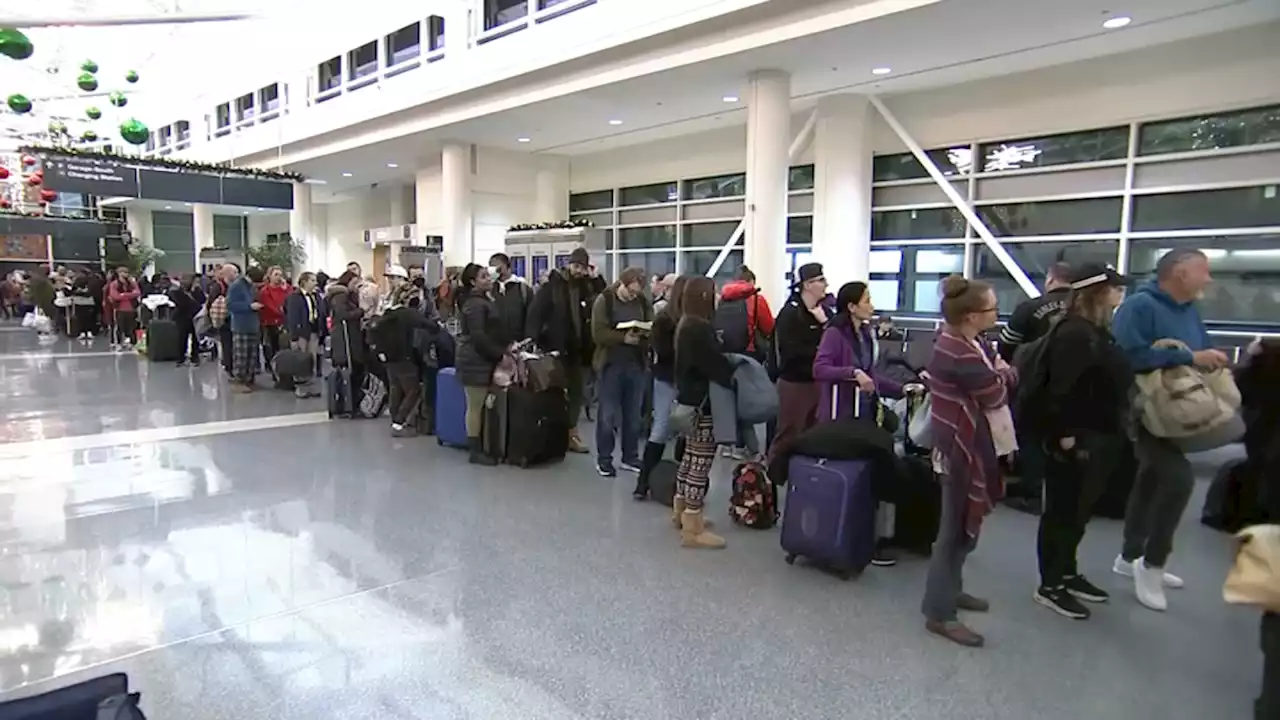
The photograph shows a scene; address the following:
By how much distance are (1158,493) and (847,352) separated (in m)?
1.54

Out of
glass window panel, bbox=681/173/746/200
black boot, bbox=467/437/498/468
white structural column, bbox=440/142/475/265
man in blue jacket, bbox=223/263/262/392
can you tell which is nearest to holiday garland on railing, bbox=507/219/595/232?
white structural column, bbox=440/142/475/265

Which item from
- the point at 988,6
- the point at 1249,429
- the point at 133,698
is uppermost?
the point at 988,6

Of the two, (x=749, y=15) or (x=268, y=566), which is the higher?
(x=749, y=15)

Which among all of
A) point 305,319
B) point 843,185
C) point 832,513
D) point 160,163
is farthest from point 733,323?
point 160,163

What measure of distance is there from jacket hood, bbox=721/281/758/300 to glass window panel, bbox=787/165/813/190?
7.91 metres

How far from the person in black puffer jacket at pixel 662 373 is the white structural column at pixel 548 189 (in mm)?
12535

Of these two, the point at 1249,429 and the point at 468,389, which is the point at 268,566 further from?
the point at 1249,429

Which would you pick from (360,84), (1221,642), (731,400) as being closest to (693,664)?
(731,400)

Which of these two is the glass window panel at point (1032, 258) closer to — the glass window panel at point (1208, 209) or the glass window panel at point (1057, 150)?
the glass window panel at point (1208, 209)

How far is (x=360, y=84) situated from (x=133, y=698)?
16.4 m

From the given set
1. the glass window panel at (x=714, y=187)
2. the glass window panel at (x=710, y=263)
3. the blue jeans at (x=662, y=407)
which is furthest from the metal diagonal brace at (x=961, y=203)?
the blue jeans at (x=662, y=407)

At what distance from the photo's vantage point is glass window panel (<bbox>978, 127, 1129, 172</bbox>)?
9.51 m

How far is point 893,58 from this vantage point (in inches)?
362

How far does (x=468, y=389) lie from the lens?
5.84 metres
